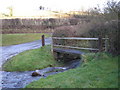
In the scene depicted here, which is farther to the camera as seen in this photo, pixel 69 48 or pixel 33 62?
pixel 69 48

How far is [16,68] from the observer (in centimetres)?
1220

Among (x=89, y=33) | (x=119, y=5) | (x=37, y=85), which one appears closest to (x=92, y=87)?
(x=37, y=85)

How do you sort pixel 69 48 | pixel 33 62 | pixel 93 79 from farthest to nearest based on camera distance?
pixel 69 48, pixel 33 62, pixel 93 79

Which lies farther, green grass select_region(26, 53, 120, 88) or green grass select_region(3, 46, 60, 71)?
green grass select_region(3, 46, 60, 71)

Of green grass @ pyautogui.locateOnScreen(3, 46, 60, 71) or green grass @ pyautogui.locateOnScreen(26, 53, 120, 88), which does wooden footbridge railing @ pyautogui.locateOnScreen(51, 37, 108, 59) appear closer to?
green grass @ pyautogui.locateOnScreen(3, 46, 60, 71)

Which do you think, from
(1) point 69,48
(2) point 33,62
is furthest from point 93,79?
(1) point 69,48

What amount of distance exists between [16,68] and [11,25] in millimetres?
25287

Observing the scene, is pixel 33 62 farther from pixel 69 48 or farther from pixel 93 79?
pixel 93 79

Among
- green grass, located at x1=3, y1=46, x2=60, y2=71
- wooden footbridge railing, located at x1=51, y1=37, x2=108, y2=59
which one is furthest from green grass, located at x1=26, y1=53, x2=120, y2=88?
green grass, located at x1=3, y1=46, x2=60, y2=71

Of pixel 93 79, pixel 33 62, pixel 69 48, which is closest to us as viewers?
pixel 93 79

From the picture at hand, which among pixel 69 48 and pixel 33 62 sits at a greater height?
pixel 69 48

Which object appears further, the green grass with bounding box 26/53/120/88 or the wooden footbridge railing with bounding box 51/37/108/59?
the wooden footbridge railing with bounding box 51/37/108/59

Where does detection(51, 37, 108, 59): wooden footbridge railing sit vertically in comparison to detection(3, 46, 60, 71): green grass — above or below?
above

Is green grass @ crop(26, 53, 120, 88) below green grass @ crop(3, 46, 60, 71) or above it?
above
